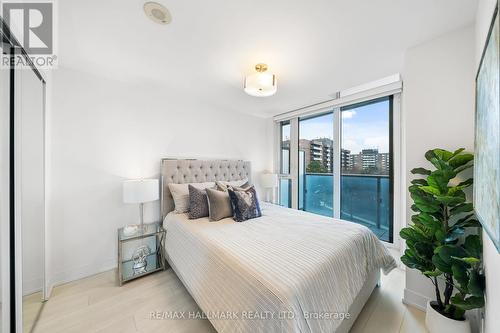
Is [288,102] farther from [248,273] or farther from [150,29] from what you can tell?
[248,273]

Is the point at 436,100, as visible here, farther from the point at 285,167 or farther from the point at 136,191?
the point at 136,191

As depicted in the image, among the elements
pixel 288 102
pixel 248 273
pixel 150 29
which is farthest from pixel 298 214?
pixel 150 29

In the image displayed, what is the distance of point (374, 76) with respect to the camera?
231 cm

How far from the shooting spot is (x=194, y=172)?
117 inches

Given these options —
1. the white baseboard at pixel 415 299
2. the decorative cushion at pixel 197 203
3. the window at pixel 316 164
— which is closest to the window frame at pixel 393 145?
the window at pixel 316 164

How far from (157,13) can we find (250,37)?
71cm

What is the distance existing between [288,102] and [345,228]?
7.37 feet

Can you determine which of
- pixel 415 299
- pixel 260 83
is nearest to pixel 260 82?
pixel 260 83

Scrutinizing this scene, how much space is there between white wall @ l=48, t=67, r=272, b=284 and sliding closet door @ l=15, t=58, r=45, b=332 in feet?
0.87

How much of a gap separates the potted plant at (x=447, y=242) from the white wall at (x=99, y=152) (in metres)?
2.79

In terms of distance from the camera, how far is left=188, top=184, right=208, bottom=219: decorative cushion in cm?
233

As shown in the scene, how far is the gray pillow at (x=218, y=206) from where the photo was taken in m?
2.25
